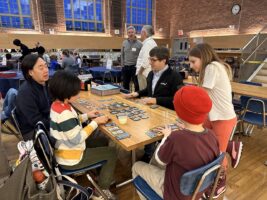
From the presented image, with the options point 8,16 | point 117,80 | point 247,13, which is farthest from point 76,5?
point 247,13

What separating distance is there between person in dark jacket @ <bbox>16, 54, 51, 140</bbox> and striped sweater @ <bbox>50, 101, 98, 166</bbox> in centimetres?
43

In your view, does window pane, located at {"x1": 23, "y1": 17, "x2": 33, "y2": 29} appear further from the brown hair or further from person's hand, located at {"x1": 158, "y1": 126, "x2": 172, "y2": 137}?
person's hand, located at {"x1": 158, "y1": 126, "x2": 172, "y2": 137}

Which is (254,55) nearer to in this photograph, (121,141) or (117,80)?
(117,80)

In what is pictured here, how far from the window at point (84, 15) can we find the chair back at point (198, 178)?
1048 cm

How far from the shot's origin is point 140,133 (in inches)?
56.1

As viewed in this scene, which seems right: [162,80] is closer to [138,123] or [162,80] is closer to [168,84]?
[168,84]

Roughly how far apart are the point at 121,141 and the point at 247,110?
6.82 feet

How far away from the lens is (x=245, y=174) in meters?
2.21

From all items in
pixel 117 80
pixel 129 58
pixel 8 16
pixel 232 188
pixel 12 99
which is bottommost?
pixel 232 188

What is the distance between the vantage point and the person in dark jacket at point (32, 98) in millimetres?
1722

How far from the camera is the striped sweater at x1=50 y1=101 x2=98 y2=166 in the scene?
1.35 metres

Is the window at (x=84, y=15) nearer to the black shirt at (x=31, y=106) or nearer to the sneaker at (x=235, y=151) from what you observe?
the black shirt at (x=31, y=106)

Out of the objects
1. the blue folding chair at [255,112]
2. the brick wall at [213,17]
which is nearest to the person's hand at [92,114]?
the blue folding chair at [255,112]

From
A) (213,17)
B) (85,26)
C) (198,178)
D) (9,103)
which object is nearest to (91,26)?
(85,26)
